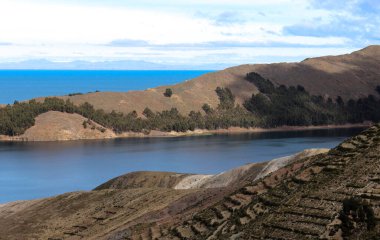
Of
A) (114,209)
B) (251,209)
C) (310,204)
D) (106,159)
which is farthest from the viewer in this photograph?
(106,159)

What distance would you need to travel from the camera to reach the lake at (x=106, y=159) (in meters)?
122

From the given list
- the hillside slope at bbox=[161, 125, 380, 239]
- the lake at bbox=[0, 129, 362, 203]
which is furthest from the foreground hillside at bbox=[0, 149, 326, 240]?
the lake at bbox=[0, 129, 362, 203]

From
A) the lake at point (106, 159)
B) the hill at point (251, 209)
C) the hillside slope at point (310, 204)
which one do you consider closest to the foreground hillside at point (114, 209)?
the hill at point (251, 209)

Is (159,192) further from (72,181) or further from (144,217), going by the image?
(72,181)

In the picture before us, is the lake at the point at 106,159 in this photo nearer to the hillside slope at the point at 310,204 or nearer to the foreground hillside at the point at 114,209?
the foreground hillside at the point at 114,209

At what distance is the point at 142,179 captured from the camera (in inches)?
3612

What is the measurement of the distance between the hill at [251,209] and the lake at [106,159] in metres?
40.5

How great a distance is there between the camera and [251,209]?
4412cm

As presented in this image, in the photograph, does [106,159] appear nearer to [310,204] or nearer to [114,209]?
[114,209]

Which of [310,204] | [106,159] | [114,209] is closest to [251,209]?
[310,204]

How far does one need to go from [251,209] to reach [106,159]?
112 m

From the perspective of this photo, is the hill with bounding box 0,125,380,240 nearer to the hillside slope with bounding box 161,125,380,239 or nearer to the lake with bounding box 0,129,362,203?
Answer: the hillside slope with bounding box 161,125,380,239

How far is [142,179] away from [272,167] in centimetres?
2416

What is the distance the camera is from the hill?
37.5 metres
